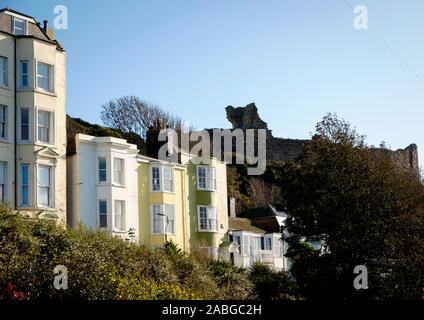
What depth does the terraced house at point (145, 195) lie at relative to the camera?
39.0m

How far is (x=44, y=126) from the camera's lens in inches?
1414

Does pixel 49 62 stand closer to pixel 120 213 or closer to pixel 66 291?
pixel 120 213

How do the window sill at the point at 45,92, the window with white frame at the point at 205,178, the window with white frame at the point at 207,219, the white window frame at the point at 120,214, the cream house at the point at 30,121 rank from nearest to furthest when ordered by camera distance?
the cream house at the point at 30,121, the window sill at the point at 45,92, the white window frame at the point at 120,214, the window with white frame at the point at 207,219, the window with white frame at the point at 205,178

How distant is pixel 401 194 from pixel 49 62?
1783cm

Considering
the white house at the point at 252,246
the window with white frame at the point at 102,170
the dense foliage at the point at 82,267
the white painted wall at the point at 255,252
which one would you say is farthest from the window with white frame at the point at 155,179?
the dense foliage at the point at 82,267

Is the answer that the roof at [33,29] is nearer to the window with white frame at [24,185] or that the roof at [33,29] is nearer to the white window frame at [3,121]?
the white window frame at [3,121]

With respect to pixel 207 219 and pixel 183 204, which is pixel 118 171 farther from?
pixel 207 219

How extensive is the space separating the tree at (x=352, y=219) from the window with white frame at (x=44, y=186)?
1081 cm

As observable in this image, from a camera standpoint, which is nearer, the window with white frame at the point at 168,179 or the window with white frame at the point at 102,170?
the window with white frame at the point at 102,170

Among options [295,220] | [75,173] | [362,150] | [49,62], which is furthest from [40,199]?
[362,150]

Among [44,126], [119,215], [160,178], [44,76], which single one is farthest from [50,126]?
[160,178]

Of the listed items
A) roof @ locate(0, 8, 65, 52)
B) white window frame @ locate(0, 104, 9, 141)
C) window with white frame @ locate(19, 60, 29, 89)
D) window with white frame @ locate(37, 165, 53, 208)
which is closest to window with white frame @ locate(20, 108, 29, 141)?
white window frame @ locate(0, 104, 9, 141)
